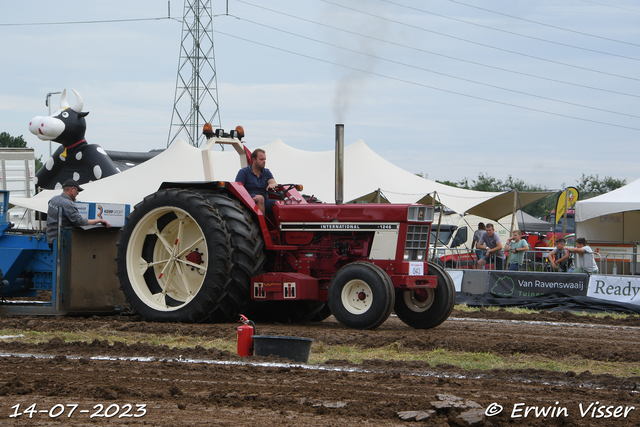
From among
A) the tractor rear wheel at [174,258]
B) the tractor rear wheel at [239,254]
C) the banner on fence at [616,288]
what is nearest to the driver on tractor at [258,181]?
the tractor rear wheel at [239,254]

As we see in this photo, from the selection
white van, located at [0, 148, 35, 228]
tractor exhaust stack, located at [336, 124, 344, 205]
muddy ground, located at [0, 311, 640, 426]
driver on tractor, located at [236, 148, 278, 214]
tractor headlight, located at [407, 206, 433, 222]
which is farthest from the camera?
white van, located at [0, 148, 35, 228]

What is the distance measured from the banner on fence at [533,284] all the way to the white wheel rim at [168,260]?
22.9 feet

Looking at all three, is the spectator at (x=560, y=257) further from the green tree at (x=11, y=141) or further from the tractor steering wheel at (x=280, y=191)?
the green tree at (x=11, y=141)

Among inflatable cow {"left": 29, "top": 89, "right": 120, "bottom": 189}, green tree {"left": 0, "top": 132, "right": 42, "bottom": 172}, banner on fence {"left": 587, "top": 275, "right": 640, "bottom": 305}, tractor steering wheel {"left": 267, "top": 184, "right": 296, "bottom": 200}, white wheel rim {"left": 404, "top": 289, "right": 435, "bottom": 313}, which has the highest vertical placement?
green tree {"left": 0, "top": 132, "right": 42, "bottom": 172}

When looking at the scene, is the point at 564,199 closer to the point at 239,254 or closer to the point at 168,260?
the point at 239,254

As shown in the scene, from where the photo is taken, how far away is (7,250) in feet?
31.5

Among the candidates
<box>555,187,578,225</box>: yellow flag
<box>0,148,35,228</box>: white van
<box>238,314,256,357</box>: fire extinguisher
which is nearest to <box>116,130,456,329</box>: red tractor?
<box>238,314,256,357</box>: fire extinguisher

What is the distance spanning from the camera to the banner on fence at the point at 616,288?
12.8 metres

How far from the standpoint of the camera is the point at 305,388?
4844 mm

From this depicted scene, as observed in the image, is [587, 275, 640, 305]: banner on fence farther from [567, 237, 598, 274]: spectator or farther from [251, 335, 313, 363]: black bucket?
[251, 335, 313, 363]: black bucket

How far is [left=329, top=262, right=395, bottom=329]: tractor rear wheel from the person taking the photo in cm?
786

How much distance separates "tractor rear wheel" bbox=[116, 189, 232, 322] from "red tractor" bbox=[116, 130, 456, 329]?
0.04 feet

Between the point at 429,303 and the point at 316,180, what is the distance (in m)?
11.9

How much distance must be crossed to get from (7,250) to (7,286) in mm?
474
